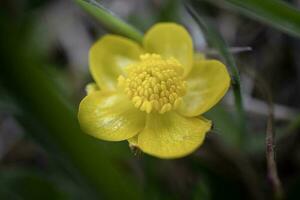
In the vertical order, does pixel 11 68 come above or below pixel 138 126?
above

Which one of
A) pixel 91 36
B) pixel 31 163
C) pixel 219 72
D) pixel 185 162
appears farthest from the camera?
pixel 91 36

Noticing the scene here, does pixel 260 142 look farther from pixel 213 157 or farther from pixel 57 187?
pixel 57 187

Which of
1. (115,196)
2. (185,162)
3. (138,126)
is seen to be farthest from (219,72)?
(185,162)

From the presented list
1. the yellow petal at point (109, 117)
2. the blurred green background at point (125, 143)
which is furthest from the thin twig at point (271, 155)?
the yellow petal at point (109, 117)

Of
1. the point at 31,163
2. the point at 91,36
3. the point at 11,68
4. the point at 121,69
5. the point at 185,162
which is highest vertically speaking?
the point at 11,68

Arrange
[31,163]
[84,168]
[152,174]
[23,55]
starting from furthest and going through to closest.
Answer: [31,163], [152,174], [84,168], [23,55]

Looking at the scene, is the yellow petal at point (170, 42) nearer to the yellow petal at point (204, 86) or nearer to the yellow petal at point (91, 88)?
the yellow petal at point (204, 86)

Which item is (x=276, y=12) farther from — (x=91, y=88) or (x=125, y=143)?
(x=125, y=143)
